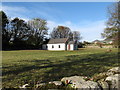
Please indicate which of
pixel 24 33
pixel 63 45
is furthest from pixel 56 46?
pixel 24 33

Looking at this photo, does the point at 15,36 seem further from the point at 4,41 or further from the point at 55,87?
the point at 55,87

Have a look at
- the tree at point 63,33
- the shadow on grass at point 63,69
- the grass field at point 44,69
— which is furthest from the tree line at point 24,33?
A: the shadow on grass at point 63,69

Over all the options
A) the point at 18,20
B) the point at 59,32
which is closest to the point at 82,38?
the point at 59,32

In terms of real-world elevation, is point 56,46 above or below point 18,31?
below

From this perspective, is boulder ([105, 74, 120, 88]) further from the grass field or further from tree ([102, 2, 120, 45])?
tree ([102, 2, 120, 45])

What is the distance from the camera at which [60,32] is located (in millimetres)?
43562

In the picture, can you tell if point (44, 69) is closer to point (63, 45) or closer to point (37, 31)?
point (63, 45)

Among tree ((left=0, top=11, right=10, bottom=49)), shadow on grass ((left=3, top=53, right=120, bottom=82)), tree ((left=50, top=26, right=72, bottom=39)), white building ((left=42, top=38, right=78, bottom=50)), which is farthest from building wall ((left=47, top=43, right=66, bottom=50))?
shadow on grass ((left=3, top=53, right=120, bottom=82))

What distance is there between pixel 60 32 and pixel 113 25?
2777 cm

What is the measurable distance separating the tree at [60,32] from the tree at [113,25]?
85.3ft

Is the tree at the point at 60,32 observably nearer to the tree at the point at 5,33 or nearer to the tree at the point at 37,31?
the tree at the point at 37,31

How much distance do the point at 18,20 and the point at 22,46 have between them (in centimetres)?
845

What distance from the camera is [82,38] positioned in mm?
49344

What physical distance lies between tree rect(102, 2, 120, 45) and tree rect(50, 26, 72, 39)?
26.0 metres
